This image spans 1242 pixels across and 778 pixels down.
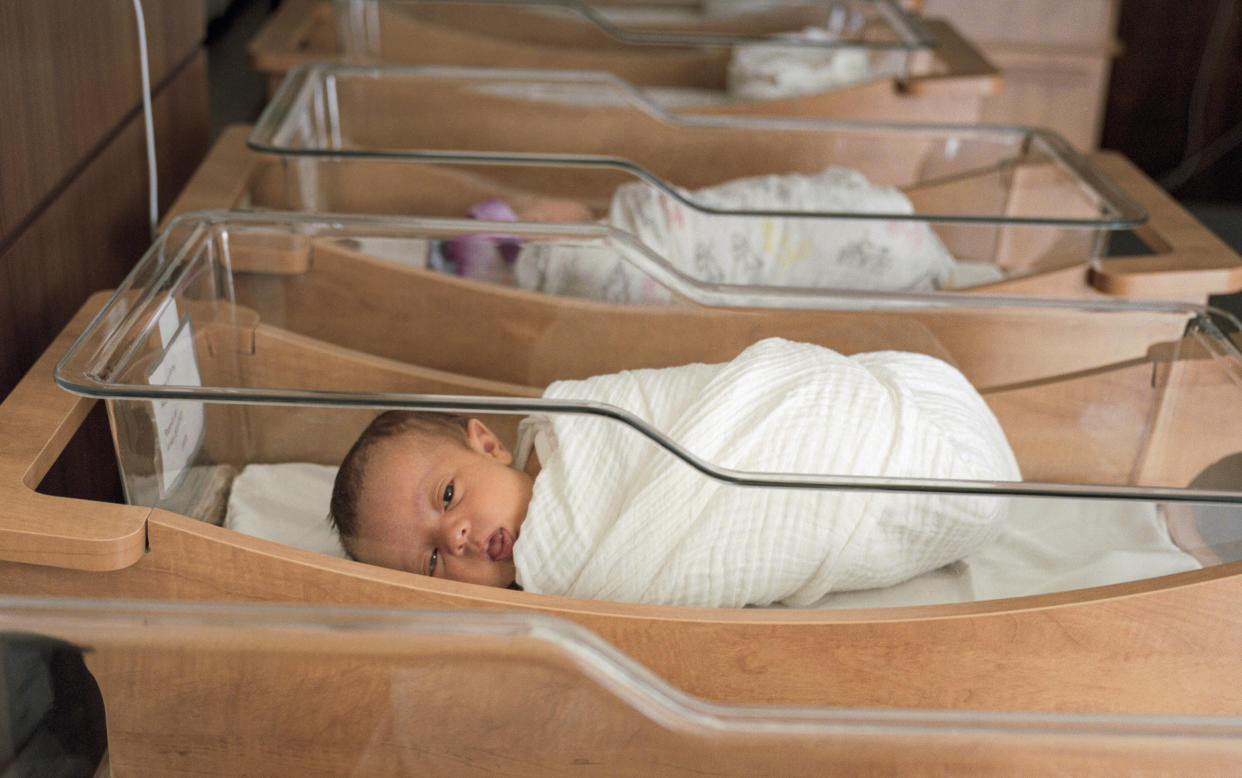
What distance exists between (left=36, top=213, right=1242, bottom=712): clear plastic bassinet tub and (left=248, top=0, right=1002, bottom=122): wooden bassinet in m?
0.73

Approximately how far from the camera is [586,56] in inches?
→ 74.6

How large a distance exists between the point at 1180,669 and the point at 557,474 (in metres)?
0.42

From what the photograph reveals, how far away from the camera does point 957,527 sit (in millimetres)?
704

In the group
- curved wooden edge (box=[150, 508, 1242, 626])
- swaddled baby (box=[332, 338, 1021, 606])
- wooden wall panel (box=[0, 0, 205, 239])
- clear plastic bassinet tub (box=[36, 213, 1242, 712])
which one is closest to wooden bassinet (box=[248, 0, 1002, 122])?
wooden wall panel (box=[0, 0, 205, 239])

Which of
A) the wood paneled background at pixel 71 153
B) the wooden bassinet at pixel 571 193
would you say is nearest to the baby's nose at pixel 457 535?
the wood paneled background at pixel 71 153

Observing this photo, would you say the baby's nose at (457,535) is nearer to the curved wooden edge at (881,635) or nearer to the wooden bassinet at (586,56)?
the curved wooden edge at (881,635)

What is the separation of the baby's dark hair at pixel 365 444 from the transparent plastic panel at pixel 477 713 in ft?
0.84

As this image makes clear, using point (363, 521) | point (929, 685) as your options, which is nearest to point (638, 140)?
point (363, 521)

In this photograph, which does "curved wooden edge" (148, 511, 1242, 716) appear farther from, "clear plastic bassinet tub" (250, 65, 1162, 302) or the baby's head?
"clear plastic bassinet tub" (250, 65, 1162, 302)

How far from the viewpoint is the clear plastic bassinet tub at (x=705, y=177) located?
1.07 metres

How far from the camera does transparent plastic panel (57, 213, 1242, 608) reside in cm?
68

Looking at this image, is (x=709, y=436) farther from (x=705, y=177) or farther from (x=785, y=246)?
(x=705, y=177)

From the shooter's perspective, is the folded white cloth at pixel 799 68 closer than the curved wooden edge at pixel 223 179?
No

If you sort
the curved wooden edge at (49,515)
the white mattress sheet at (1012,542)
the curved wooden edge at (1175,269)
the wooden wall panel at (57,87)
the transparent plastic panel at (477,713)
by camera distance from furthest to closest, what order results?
1. the curved wooden edge at (1175,269)
2. the wooden wall panel at (57,87)
3. the white mattress sheet at (1012,542)
4. the curved wooden edge at (49,515)
5. the transparent plastic panel at (477,713)
